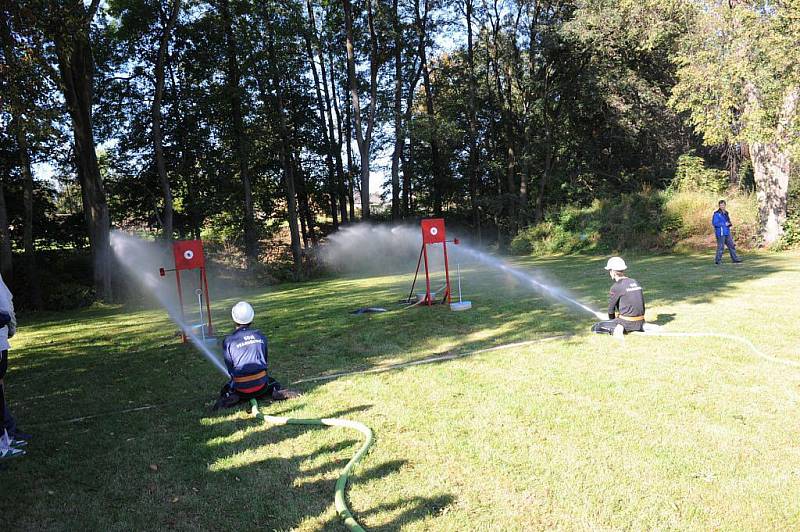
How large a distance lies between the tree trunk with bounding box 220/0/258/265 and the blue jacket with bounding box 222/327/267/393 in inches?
739

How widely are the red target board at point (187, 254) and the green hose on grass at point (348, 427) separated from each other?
4.95 m

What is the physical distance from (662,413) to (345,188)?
90.4 feet

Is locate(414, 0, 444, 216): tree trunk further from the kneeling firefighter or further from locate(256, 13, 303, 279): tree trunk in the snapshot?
the kneeling firefighter

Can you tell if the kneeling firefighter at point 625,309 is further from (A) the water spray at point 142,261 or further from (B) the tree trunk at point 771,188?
(B) the tree trunk at point 771,188

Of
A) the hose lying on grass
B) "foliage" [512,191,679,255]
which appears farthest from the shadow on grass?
"foliage" [512,191,679,255]

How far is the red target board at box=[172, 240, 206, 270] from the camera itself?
32.4ft

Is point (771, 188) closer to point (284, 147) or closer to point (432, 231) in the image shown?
point (432, 231)

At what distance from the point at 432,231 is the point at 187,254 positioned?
5.00 meters

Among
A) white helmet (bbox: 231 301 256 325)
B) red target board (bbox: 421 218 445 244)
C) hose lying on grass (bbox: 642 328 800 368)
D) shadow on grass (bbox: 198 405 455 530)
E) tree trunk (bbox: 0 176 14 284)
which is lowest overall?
hose lying on grass (bbox: 642 328 800 368)

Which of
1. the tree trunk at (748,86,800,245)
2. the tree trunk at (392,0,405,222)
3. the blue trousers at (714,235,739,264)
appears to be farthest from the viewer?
the tree trunk at (392,0,405,222)

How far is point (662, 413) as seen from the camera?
4777 mm

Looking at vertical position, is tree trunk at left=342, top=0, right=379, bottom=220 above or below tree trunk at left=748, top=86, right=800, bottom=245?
above

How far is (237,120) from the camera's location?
930 inches

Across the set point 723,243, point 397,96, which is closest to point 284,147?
point 397,96
